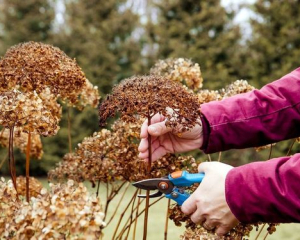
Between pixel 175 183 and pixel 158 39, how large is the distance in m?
7.79

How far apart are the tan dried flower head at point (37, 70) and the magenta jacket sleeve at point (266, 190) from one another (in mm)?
708

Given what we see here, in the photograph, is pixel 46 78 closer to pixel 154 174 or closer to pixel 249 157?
pixel 154 174

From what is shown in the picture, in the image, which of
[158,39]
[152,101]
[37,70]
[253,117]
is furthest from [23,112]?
[158,39]

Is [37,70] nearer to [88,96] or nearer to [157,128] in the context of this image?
[157,128]

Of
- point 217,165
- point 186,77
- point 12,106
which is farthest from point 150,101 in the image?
point 186,77

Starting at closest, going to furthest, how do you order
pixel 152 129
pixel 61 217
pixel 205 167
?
pixel 61 217, pixel 205 167, pixel 152 129

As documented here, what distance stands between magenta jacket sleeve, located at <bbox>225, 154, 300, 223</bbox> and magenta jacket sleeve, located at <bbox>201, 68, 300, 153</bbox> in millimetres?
478

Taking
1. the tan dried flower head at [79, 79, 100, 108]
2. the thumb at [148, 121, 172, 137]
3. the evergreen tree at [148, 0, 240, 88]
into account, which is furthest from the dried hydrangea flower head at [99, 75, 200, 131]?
the evergreen tree at [148, 0, 240, 88]

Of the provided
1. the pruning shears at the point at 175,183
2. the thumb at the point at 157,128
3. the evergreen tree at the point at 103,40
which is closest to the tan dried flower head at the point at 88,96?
the thumb at the point at 157,128

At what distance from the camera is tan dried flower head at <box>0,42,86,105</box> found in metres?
1.85

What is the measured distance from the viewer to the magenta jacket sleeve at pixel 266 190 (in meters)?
1.50

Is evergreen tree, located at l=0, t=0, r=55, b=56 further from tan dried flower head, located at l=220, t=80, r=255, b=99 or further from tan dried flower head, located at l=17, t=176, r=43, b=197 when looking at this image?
tan dried flower head, located at l=220, t=80, r=255, b=99

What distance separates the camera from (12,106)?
164 centimetres

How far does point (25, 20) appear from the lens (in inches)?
390
